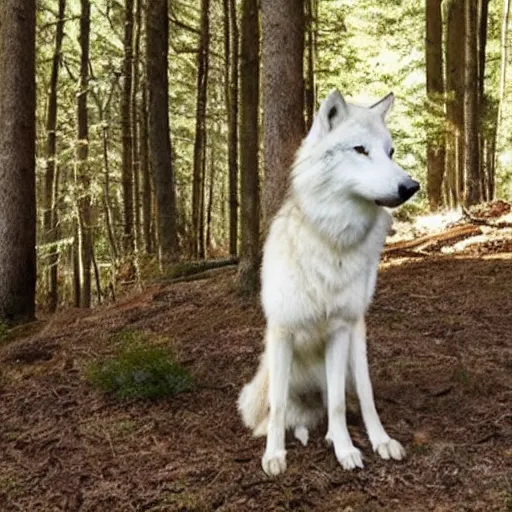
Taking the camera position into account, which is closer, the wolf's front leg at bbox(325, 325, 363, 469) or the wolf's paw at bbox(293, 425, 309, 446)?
the wolf's front leg at bbox(325, 325, 363, 469)

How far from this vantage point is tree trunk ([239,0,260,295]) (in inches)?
298

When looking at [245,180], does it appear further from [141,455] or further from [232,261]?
[141,455]

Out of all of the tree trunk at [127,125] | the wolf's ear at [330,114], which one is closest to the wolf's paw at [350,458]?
the wolf's ear at [330,114]

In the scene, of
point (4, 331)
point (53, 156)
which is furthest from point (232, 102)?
point (4, 331)

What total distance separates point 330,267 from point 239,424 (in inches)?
57.7

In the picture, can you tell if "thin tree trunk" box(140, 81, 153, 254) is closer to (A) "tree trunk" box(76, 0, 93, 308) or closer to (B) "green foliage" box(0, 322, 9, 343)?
(A) "tree trunk" box(76, 0, 93, 308)

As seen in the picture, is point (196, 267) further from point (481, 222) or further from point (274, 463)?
point (274, 463)

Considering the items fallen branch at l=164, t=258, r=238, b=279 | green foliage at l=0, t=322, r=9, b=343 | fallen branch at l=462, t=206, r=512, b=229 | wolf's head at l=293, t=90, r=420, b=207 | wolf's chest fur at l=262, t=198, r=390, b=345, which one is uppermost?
wolf's head at l=293, t=90, r=420, b=207

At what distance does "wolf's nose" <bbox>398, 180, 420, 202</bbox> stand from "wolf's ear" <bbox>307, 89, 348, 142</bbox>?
56 centimetres

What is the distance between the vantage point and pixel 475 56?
Result: 13.8m

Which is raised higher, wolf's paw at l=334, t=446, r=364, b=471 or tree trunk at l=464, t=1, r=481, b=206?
tree trunk at l=464, t=1, r=481, b=206

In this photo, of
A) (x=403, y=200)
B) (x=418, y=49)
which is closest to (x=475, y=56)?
(x=418, y=49)

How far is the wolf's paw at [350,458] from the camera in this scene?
3.74 m

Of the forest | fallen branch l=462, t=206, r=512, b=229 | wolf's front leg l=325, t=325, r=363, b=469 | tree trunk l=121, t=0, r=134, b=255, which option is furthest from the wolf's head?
tree trunk l=121, t=0, r=134, b=255
